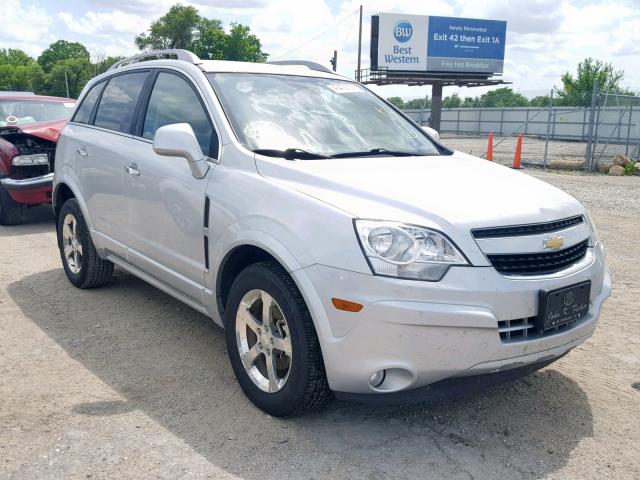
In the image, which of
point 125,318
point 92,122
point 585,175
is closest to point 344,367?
point 125,318

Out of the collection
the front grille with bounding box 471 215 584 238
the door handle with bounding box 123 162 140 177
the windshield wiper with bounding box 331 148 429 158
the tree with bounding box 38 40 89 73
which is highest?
the tree with bounding box 38 40 89 73

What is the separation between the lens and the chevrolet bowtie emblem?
121 inches

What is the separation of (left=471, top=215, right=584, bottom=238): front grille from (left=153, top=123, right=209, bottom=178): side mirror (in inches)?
64.7

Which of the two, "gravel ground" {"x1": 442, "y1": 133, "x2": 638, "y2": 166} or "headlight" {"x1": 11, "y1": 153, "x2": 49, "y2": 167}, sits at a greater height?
"headlight" {"x1": 11, "y1": 153, "x2": 49, "y2": 167}

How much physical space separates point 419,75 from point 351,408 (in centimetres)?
3657

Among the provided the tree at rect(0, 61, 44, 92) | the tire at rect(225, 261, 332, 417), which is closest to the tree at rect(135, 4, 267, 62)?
the tree at rect(0, 61, 44, 92)

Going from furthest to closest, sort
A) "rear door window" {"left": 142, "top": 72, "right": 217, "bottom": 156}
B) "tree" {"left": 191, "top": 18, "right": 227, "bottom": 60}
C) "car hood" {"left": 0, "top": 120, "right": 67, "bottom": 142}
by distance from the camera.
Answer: "tree" {"left": 191, "top": 18, "right": 227, "bottom": 60}
"car hood" {"left": 0, "top": 120, "right": 67, "bottom": 142}
"rear door window" {"left": 142, "top": 72, "right": 217, "bottom": 156}

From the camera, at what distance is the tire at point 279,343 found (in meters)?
3.08

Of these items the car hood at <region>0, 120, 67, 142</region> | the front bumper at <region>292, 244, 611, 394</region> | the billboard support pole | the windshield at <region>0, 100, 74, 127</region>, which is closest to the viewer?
the front bumper at <region>292, 244, 611, 394</region>

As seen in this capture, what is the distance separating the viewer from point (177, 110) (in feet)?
14.1

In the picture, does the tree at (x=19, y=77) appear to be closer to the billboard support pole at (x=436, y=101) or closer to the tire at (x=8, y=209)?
the billboard support pole at (x=436, y=101)

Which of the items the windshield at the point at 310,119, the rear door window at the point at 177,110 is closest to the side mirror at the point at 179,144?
the rear door window at the point at 177,110

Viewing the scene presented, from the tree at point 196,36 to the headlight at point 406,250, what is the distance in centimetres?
8305

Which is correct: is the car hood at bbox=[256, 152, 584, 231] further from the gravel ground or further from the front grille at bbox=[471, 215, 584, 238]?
the gravel ground
